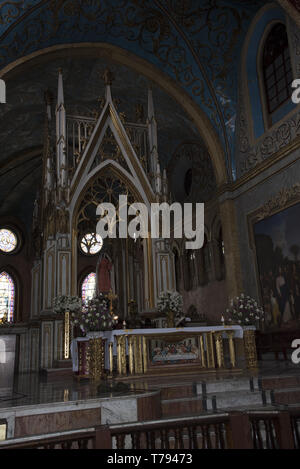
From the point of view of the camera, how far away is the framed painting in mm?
12148

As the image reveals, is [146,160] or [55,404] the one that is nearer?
[55,404]

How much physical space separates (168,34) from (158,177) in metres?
5.68

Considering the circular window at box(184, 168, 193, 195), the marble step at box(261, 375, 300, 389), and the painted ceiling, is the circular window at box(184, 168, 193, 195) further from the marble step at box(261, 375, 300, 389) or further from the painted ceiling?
the marble step at box(261, 375, 300, 389)

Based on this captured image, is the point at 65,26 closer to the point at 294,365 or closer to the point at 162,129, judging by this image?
the point at 162,129

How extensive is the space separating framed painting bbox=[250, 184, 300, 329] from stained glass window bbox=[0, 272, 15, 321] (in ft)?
55.1

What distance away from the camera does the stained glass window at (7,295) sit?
A: 2481 centimetres

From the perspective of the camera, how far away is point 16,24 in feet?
44.5

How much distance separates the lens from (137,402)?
5.86 m

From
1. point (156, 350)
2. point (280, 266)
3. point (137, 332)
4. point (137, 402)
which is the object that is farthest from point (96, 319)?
point (280, 266)

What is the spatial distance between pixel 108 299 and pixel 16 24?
9.65 meters

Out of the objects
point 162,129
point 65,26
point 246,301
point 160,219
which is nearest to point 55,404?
point 246,301

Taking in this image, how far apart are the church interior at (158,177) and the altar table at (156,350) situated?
38mm

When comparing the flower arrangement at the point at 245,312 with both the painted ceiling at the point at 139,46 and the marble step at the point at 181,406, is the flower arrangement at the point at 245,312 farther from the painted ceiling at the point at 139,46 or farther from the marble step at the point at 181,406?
the painted ceiling at the point at 139,46

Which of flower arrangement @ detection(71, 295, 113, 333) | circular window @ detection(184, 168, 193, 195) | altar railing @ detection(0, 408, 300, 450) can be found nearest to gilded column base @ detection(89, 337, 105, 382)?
flower arrangement @ detection(71, 295, 113, 333)
